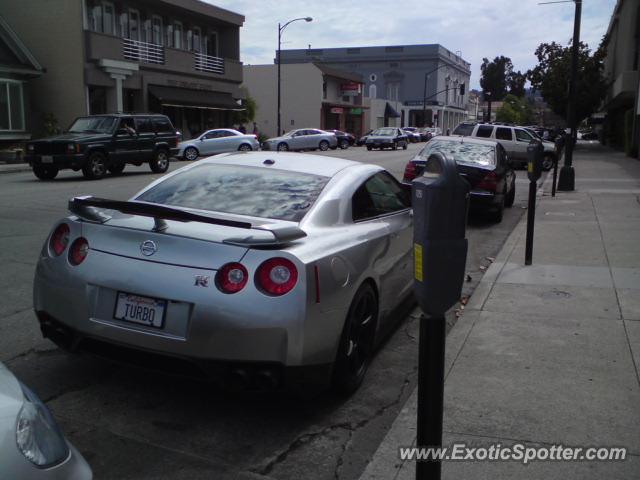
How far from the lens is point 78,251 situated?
3992 mm

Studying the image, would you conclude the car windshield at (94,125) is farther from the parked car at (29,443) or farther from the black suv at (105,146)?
the parked car at (29,443)

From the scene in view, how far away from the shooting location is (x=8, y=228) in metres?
9.81

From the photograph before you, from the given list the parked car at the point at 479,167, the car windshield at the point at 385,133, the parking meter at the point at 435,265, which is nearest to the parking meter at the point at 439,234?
the parking meter at the point at 435,265

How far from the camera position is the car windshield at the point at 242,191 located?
4449mm

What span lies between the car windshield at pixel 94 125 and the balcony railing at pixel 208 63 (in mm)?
18108

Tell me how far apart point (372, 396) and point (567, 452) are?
1.32 metres

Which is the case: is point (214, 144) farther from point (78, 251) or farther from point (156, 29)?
point (78, 251)

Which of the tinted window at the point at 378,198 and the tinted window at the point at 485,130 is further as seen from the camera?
the tinted window at the point at 485,130

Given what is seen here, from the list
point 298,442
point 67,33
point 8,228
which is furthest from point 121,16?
point 298,442

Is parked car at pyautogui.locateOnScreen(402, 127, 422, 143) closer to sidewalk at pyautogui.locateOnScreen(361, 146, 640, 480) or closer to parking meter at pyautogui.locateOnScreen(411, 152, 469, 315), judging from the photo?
sidewalk at pyautogui.locateOnScreen(361, 146, 640, 480)

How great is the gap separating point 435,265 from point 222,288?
5.06 ft

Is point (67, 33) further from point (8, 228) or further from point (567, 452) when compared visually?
point (567, 452)

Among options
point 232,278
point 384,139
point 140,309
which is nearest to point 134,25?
point 384,139

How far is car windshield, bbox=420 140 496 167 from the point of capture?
40.2 feet
